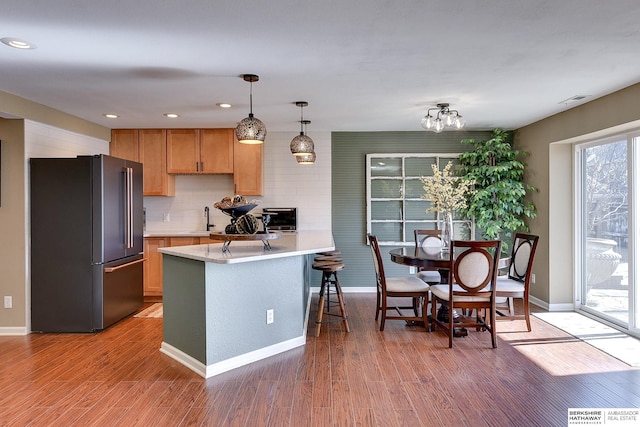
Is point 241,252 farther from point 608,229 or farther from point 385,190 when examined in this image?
point 608,229

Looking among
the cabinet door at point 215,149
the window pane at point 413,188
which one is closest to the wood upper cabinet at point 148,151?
the cabinet door at point 215,149

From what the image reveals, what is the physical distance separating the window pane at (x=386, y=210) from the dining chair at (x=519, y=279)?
185cm

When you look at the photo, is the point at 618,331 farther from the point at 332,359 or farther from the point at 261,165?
the point at 261,165

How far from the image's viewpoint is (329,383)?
2826 millimetres

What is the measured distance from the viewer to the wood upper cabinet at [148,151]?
555cm

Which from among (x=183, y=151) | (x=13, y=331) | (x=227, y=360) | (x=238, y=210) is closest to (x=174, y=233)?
(x=183, y=151)

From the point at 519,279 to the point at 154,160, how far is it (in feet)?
15.9

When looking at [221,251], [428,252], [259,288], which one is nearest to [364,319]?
[428,252]

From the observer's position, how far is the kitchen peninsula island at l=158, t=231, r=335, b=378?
9.71 ft

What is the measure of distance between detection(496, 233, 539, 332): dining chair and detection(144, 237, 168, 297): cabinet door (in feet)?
13.6

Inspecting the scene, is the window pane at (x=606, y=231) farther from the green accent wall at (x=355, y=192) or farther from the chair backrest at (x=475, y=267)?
the green accent wall at (x=355, y=192)

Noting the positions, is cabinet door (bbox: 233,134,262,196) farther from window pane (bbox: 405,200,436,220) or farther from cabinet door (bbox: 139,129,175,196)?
window pane (bbox: 405,200,436,220)

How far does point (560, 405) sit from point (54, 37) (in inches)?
155
